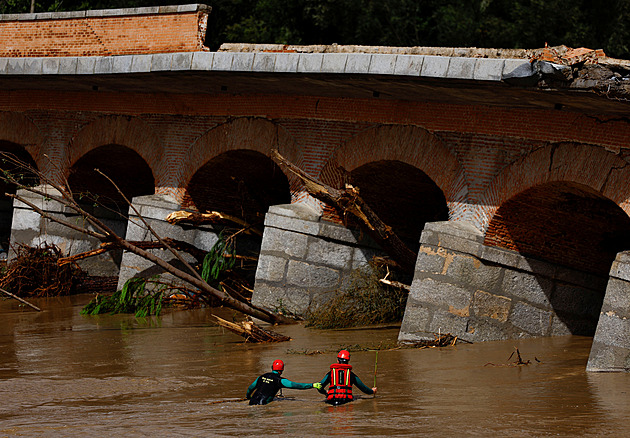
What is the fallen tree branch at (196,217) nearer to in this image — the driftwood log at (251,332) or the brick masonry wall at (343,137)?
the brick masonry wall at (343,137)

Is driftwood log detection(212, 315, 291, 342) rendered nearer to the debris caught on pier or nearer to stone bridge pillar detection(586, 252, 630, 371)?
the debris caught on pier

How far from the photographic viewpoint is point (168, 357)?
826 cm

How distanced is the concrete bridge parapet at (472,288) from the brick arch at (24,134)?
706 cm

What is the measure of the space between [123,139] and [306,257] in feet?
12.2

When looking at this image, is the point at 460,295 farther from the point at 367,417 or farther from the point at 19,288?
the point at 19,288

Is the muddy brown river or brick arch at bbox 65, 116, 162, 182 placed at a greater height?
brick arch at bbox 65, 116, 162, 182

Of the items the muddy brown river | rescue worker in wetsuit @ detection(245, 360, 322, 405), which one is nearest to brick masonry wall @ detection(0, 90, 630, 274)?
the muddy brown river

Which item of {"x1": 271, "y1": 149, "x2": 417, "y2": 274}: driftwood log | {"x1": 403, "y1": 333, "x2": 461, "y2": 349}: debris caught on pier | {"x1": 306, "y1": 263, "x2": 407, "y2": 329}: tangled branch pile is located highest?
{"x1": 271, "y1": 149, "x2": 417, "y2": 274}: driftwood log

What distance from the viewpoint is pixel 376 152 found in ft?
33.4

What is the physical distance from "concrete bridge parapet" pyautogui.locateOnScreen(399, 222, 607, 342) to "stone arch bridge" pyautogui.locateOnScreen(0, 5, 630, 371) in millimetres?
18

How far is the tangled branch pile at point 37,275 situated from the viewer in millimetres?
12359

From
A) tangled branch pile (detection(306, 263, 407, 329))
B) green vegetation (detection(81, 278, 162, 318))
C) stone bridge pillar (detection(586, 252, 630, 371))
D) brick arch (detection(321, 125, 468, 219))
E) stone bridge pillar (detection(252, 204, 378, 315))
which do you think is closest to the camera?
stone bridge pillar (detection(586, 252, 630, 371))

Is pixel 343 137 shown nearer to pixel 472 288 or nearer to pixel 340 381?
pixel 472 288

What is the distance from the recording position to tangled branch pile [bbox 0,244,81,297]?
12.4 metres
